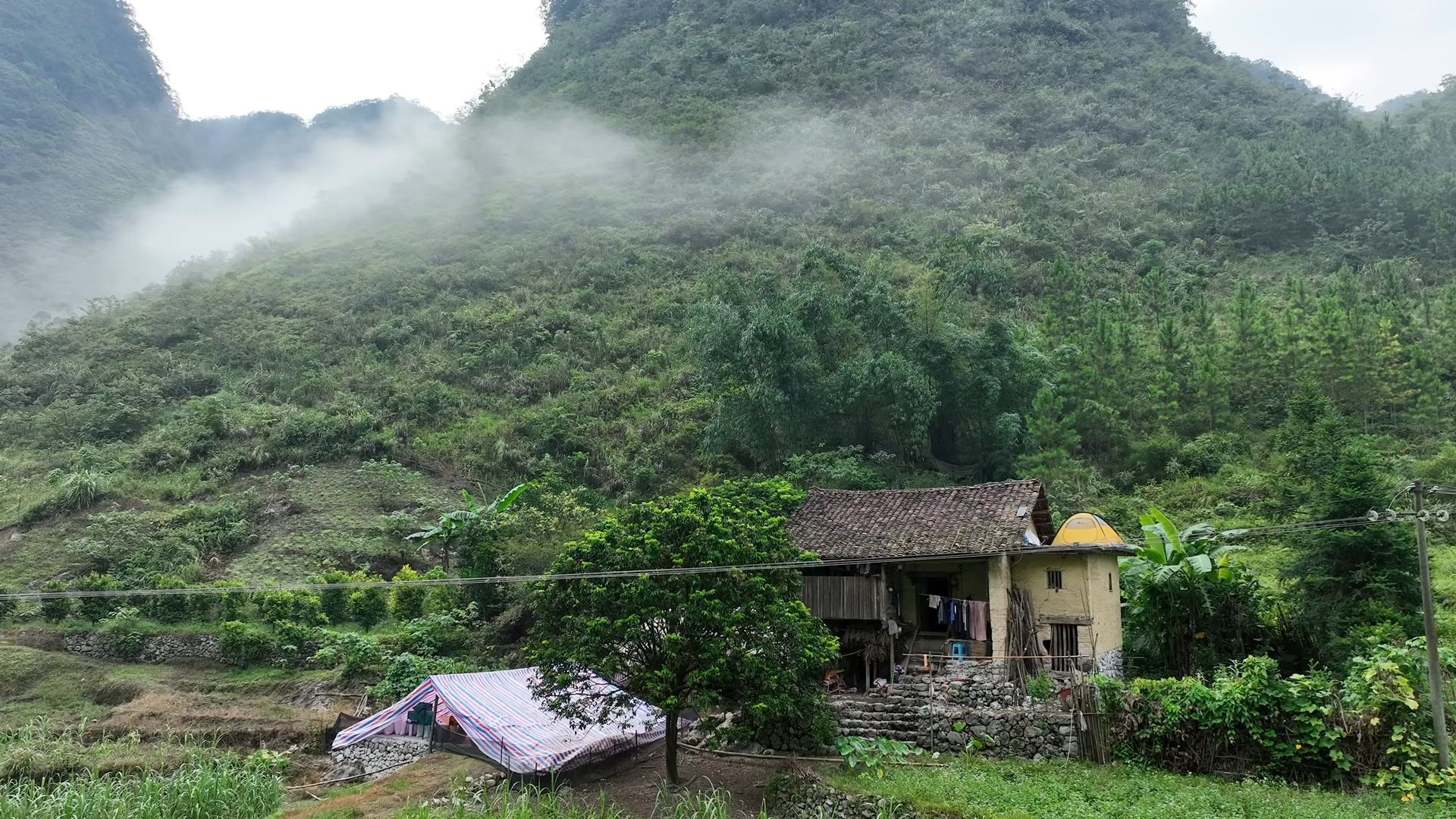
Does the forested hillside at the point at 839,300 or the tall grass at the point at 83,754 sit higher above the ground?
the forested hillside at the point at 839,300

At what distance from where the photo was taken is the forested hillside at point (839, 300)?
30.1m

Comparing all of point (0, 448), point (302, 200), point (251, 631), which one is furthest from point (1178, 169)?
point (302, 200)

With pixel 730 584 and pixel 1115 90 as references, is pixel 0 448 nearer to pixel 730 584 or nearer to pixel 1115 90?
pixel 730 584

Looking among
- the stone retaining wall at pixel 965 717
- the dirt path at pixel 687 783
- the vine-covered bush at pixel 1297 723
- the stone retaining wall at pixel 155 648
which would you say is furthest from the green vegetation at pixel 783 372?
the dirt path at pixel 687 783

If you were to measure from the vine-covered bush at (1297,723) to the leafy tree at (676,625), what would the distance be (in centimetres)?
531

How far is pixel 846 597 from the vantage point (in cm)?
1894

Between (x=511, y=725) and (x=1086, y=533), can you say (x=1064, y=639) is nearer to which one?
(x=1086, y=533)

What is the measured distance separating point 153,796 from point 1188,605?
18.7 meters

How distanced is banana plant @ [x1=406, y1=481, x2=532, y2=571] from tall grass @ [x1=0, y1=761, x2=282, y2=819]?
11681mm

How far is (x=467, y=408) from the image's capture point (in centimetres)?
4241

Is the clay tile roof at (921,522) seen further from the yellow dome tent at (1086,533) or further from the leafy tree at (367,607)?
the leafy tree at (367,607)

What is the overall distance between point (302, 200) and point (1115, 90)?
7755cm

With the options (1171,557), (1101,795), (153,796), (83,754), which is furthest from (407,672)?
(1171,557)

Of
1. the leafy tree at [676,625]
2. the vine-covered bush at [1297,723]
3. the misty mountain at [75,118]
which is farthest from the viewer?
the misty mountain at [75,118]
